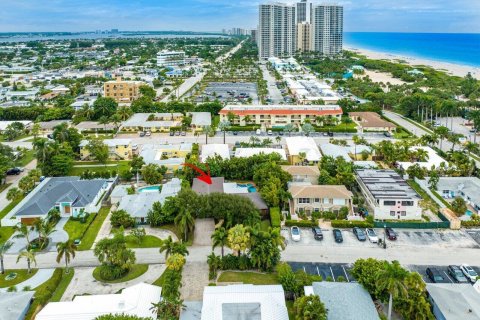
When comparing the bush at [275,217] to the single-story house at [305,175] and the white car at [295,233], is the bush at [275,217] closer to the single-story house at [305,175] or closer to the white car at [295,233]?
the white car at [295,233]

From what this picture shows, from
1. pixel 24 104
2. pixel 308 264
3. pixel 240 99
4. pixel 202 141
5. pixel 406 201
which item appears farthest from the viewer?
pixel 240 99

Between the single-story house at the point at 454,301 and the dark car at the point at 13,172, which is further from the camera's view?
the dark car at the point at 13,172

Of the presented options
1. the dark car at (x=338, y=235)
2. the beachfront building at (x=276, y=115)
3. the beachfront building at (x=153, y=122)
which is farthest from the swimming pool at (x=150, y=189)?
the beachfront building at (x=276, y=115)

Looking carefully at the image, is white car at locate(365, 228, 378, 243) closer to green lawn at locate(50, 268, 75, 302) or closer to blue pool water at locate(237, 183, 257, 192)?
blue pool water at locate(237, 183, 257, 192)

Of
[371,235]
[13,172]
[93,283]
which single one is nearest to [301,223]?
[371,235]

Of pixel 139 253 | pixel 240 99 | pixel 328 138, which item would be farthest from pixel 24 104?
pixel 139 253

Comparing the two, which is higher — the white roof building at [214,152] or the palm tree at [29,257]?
the white roof building at [214,152]

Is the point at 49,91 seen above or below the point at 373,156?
above

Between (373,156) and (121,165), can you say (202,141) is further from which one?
(373,156)
